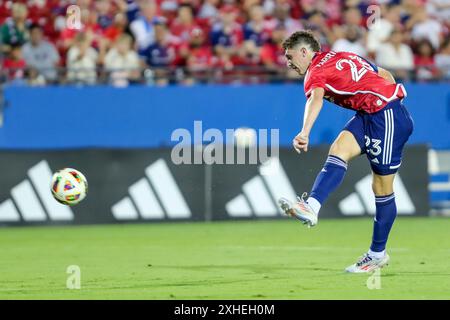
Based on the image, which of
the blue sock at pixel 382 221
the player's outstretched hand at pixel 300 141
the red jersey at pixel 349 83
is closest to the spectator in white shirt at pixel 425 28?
the red jersey at pixel 349 83

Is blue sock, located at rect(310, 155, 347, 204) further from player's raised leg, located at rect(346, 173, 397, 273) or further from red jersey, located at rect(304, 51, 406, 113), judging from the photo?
red jersey, located at rect(304, 51, 406, 113)

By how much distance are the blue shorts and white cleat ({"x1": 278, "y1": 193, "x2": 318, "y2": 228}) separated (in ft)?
3.33

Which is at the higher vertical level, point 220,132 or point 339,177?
point 220,132

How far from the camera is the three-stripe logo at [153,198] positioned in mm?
18641

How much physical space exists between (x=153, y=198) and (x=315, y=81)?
8.16 m

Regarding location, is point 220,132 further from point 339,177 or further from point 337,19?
point 339,177

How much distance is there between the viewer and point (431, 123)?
21.4 m

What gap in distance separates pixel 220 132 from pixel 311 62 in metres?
9.30

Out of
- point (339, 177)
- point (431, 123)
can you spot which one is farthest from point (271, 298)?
point (431, 123)

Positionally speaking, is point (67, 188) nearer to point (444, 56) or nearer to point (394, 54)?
point (394, 54)

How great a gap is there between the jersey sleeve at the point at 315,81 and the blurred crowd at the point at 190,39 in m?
9.10

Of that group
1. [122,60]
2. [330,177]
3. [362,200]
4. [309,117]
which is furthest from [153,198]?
[309,117]

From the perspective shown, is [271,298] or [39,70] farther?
[39,70]

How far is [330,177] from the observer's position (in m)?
10.9
